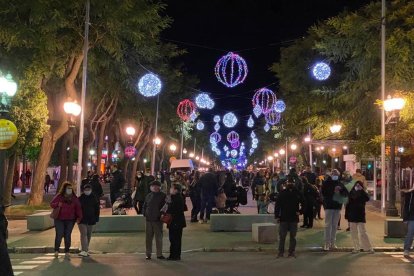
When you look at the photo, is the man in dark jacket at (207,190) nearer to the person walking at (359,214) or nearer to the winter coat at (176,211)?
the person walking at (359,214)

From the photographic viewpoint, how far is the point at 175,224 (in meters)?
12.8

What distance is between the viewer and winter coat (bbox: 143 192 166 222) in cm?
1272

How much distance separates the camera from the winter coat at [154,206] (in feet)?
41.7

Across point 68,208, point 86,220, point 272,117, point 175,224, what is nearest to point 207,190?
point 175,224

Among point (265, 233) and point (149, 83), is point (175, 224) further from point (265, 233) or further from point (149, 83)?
point (149, 83)

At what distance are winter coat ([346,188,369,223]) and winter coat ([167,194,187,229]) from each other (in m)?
4.16

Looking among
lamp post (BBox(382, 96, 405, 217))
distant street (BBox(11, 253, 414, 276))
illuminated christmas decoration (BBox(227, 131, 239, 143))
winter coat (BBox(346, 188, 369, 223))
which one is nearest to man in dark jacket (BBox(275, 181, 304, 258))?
distant street (BBox(11, 253, 414, 276))

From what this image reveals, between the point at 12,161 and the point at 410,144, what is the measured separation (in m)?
18.6

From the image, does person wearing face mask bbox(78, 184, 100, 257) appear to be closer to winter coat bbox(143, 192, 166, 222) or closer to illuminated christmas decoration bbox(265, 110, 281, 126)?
winter coat bbox(143, 192, 166, 222)

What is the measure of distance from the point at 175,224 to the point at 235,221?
17.5 feet

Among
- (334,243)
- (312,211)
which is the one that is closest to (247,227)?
(312,211)

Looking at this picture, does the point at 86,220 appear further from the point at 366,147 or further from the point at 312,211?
the point at 366,147

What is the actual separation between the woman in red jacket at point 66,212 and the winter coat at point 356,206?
6466 mm

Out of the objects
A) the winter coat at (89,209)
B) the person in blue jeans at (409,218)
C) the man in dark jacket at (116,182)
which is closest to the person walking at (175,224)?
the winter coat at (89,209)
